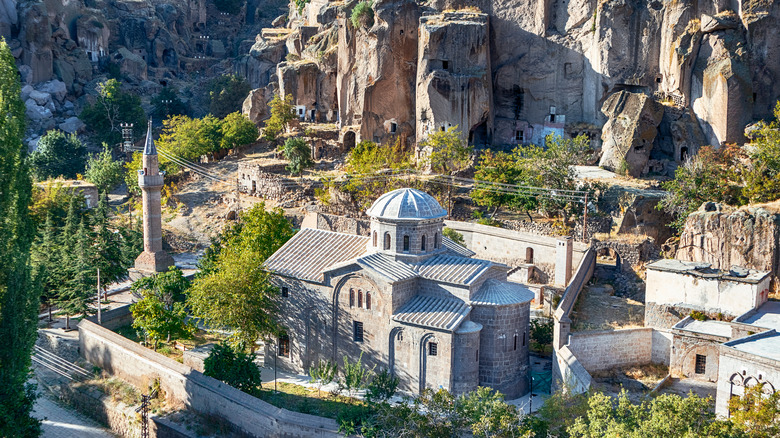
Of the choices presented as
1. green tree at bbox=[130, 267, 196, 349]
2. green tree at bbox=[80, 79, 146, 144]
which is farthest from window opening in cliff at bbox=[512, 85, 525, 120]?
green tree at bbox=[80, 79, 146, 144]

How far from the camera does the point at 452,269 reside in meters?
32.1

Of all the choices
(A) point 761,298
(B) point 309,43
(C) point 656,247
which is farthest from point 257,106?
(A) point 761,298

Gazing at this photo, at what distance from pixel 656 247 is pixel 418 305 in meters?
16.5

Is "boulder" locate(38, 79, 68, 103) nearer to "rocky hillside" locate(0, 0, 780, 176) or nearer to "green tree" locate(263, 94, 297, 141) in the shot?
"rocky hillside" locate(0, 0, 780, 176)

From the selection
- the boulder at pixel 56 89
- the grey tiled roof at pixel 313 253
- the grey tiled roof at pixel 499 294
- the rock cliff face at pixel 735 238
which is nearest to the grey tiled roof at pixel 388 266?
the grey tiled roof at pixel 313 253

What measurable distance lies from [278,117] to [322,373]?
32.7 m

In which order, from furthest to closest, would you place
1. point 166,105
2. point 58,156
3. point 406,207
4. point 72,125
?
1. point 166,105
2. point 72,125
3. point 58,156
4. point 406,207

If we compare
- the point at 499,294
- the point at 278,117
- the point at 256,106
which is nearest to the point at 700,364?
the point at 499,294

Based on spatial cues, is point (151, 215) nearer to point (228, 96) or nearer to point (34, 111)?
point (228, 96)

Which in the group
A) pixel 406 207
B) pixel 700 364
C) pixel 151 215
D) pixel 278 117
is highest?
pixel 278 117

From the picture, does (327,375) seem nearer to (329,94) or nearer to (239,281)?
(239,281)

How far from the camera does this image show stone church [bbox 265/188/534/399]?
30797 mm

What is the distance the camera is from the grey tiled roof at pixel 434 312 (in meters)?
30.4

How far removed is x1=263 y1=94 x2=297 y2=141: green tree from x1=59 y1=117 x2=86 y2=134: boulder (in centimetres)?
2014
